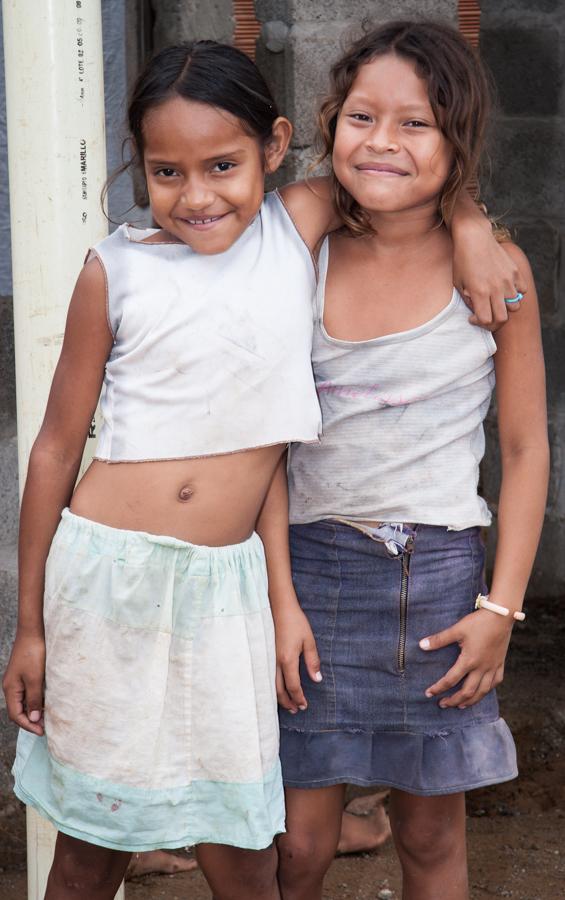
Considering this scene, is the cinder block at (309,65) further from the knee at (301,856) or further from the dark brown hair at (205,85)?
the knee at (301,856)

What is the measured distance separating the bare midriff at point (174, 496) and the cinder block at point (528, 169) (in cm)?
282

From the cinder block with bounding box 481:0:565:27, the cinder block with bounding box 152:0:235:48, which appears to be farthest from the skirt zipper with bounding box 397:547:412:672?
the cinder block with bounding box 481:0:565:27

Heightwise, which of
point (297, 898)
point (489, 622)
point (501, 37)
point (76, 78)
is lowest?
point (297, 898)

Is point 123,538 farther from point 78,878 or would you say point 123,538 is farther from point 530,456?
point 530,456

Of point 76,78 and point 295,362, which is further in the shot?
point 76,78

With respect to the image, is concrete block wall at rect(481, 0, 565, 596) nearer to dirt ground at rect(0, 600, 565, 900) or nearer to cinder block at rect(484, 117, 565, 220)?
cinder block at rect(484, 117, 565, 220)

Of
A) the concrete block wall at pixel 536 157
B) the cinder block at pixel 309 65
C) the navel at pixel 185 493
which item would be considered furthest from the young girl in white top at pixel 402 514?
the concrete block wall at pixel 536 157

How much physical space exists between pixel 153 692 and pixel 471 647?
522mm

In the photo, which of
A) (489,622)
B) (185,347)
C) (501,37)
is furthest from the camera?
(501,37)

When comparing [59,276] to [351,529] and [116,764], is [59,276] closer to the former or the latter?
[351,529]

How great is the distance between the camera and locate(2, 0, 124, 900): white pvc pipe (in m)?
1.98

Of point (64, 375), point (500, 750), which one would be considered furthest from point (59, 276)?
point (500, 750)

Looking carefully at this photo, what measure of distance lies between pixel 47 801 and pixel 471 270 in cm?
105

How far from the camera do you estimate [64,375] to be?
1805 millimetres
